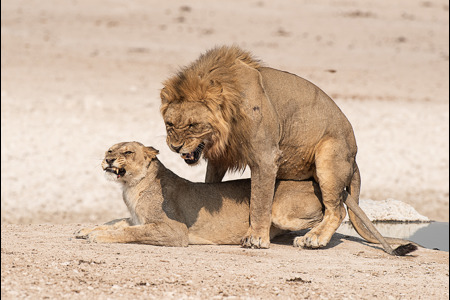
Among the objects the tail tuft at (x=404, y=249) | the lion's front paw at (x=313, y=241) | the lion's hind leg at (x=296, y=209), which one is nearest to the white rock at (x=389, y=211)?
the tail tuft at (x=404, y=249)

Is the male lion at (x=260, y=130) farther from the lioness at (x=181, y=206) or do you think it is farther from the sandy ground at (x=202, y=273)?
the sandy ground at (x=202, y=273)

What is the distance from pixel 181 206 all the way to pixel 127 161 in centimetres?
60

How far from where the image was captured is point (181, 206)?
7551 mm

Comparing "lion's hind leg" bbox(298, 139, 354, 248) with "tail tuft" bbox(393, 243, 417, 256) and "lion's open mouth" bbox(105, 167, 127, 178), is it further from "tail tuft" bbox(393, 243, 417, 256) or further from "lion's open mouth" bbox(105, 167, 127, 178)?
"lion's open mouth" bbox(105, 167, 127, 178)

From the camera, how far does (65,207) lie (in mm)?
11523

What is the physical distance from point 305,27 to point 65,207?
615 inches

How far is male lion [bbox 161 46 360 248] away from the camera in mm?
6883

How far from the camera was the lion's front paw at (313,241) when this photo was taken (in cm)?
766

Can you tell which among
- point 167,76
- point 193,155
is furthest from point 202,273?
point 167,76

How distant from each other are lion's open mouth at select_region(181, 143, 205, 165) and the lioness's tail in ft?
5.80

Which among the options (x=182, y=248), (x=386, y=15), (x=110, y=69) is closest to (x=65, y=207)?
(x=182, y=248)

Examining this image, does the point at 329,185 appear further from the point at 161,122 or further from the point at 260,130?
the point at 161,122

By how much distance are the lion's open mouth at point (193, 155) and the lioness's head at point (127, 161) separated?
735 mm

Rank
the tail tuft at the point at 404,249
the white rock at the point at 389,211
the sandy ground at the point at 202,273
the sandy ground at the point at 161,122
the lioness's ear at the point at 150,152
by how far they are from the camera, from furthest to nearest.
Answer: the white rock at the point at 389,211 < the tail tuft at the point at 404,249 < the lioness's ear at the point at 150,152 < the sandy ground at the point at 161,122 < the sandy ground at the point at 202,273
